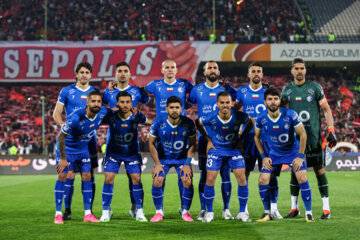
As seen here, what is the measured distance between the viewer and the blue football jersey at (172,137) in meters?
7.61

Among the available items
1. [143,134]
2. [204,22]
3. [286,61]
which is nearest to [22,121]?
[143,134]

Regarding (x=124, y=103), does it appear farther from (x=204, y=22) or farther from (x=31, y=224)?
(x=204, y=22)

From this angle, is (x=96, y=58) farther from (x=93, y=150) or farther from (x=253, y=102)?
(x=253, y=102)

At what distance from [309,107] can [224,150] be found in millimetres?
1455

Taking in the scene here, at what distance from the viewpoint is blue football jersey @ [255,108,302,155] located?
7277mm

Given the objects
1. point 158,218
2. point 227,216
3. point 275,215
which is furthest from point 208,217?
point 275,215

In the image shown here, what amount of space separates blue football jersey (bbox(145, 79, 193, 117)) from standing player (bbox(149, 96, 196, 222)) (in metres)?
0.55

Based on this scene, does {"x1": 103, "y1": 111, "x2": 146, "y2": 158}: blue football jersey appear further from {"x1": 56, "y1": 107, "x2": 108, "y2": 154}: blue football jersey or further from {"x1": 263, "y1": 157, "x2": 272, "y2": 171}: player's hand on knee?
{"x1": 263, "y1": 157, "x2": 272, "y2": 171}: player's hand on knee

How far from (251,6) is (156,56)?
8171 mm

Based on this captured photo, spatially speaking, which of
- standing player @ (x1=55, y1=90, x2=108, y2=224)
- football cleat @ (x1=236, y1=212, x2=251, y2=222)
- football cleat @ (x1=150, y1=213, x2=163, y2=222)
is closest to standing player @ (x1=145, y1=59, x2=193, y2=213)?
football cleat @ (x1=150, y1=213, x2=163, y2=222)

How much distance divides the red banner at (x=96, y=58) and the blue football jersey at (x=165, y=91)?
20.4 metres

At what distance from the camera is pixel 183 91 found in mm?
8250

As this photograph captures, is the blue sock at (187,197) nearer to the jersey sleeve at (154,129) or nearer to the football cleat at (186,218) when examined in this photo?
the football cleat at (186,218)

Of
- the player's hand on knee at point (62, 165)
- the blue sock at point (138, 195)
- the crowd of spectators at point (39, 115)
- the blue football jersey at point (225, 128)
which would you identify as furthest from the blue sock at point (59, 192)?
the crowd of spectators at point (39, 115)
